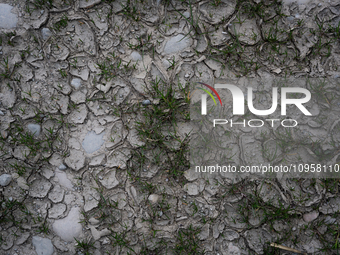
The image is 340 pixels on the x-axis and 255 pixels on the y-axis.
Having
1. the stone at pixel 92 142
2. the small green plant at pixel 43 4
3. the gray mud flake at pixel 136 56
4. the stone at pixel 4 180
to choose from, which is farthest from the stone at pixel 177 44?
the stone at pixel 4 180

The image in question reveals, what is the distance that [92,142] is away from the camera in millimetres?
2053

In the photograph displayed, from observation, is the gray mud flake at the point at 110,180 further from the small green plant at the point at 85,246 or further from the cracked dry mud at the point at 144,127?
the small green plant at the point at 85,246

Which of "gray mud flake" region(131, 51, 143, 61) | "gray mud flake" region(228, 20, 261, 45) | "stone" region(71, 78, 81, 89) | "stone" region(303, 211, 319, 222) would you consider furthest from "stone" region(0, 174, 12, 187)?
"stone" region(303, 211, 319, 222)

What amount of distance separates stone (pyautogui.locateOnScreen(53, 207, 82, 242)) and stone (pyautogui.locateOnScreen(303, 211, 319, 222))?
1751 mm

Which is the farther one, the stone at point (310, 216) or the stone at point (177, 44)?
the stone at point (177, 44)

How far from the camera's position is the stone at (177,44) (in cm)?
212

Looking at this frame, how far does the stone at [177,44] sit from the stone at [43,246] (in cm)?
179

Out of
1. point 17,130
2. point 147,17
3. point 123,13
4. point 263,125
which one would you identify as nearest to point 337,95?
point 263,125

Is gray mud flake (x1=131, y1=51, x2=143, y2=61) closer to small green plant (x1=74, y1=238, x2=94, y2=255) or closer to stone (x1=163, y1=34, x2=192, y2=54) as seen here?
stone (x1=163, y1=34, x2=192, y2=54)

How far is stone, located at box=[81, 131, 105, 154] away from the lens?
205 centimetres

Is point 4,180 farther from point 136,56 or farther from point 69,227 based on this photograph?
point 136,56

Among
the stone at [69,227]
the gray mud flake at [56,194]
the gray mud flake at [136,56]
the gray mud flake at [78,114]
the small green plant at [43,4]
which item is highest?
the small green plant at [43,4]

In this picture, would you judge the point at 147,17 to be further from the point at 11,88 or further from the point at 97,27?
the point at 11,88

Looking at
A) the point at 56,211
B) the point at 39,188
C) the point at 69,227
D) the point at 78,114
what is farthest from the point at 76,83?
the point at 69,227
